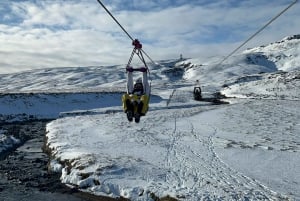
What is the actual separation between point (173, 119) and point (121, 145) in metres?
16.4

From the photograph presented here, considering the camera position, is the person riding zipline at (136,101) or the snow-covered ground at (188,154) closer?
the person riding zipline at (136,101)

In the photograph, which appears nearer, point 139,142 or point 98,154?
point 98,154

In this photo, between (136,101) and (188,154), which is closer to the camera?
(136,101)

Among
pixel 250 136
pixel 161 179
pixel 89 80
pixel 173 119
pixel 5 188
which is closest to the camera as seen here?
pixel 161 179

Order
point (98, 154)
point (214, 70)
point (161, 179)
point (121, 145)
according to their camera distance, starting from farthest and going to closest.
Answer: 1. point (214, 70)
2. point (121, 145)
3. point (98, 154)
4. point (161, 179)

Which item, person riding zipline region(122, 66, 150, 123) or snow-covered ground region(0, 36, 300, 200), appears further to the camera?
snow-covered ground region(0, 36, 300, 200)

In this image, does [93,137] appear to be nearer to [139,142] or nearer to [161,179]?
[139,142]

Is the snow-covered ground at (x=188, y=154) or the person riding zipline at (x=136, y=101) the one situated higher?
the person riding zipline at (x=136, y=101)

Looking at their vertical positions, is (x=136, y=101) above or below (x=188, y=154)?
above

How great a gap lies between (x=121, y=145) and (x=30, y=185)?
908 cm

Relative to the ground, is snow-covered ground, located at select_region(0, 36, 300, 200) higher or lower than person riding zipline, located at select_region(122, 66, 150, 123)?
lower

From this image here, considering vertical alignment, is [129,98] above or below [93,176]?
above

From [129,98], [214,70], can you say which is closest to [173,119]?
[129,98]

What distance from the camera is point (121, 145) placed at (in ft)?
108
